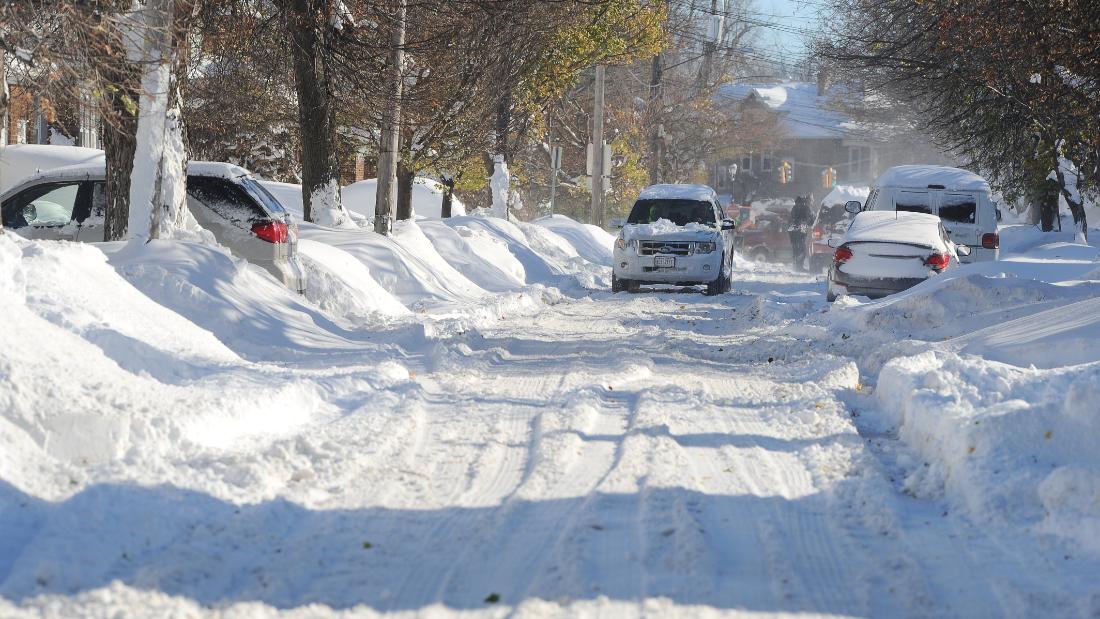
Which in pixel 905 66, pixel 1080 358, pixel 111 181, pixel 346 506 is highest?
pixel 905 66

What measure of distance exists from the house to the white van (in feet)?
222

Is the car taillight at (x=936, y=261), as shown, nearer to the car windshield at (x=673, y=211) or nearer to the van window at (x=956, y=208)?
the van window at (x=956, y=208)

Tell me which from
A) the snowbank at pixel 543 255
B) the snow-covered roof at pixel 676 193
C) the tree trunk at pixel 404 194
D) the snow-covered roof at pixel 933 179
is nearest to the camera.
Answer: the snow-covered roof at pixel 933 179

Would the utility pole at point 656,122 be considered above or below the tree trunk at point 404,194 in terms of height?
above

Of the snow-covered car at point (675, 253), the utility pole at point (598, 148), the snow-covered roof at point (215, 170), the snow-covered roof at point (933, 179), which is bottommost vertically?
the snow-covered car at point (675, 253)

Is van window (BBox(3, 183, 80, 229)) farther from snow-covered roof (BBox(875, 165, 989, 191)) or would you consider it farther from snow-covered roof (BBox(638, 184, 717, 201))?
snow-covered roof (BBox(875, 165, 989, 191))

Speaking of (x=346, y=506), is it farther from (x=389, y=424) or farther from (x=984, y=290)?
(x=984, y=290)

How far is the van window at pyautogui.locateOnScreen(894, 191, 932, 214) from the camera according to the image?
2083 centimetres

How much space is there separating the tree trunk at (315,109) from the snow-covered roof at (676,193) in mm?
5441

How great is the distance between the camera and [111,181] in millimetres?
13898

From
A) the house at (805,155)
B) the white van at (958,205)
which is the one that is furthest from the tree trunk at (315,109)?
the house at (805,155)

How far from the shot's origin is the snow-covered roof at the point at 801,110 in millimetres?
94125

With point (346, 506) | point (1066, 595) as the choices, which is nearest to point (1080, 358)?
point (1066, 595)

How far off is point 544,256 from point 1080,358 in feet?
58.3
